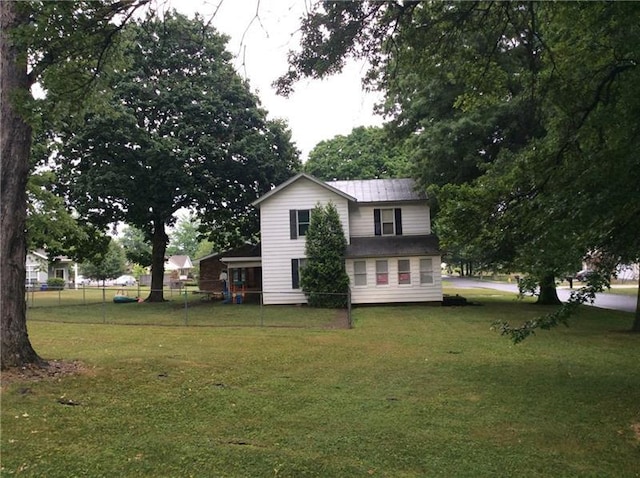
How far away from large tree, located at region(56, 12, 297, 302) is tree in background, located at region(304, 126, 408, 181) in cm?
2010

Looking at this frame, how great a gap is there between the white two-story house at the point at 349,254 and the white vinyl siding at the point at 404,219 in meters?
0.34

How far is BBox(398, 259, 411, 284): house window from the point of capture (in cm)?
2420

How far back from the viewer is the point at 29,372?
7.45 m

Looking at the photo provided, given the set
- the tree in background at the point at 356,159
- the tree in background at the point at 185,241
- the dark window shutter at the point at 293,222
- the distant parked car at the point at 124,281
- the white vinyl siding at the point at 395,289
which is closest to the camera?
the white vinyl siding at the point at 395,289

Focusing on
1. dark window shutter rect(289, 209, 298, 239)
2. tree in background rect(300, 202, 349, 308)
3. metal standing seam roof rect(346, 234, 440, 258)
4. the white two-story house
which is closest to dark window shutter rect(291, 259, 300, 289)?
the white two-story house

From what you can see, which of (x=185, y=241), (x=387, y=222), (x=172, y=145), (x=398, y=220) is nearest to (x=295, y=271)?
(x=387, y=222)

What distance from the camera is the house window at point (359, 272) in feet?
79.4

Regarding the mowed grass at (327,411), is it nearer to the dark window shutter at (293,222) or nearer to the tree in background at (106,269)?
the dark window shutter at (293,222)

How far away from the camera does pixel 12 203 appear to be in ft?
25.6

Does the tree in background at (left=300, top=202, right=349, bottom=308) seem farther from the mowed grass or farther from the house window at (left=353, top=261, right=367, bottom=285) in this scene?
the mowed grass

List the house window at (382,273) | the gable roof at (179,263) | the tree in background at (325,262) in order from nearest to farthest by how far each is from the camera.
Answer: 1. the tree in background at (325,262)
2. the house window at (382,273)
3. the gable roof at (179,263)

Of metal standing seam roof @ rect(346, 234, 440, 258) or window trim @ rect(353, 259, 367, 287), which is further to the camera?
window trim @ rect(353, 259, 367, 287)

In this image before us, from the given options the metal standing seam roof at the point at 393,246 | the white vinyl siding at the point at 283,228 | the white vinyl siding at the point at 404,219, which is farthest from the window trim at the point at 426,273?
the white vinyl siding at the point at 283,228

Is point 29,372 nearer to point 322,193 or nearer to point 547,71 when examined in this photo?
point 547,71
